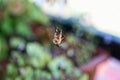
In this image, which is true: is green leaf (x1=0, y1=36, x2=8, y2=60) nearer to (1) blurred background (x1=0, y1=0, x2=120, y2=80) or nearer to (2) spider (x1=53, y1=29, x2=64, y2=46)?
(1) blurred background (x1=0, y1=0, x2=120, y2=80)

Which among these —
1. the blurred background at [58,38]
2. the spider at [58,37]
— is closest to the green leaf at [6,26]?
the blurred background at [58,38]

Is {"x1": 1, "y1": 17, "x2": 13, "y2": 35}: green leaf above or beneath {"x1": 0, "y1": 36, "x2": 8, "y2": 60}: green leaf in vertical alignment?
above

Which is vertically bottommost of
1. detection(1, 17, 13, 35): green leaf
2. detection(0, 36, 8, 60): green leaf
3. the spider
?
detection(0, 36, 8, 60): green leaf

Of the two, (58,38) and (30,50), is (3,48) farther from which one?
(58,38)

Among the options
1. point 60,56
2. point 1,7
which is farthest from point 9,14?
point 60,56

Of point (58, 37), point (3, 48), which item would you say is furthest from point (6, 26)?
point (58, 37)

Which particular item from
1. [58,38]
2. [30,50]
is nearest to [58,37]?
[58,38]

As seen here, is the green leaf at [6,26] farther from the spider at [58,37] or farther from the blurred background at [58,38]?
the spider at [58,37]

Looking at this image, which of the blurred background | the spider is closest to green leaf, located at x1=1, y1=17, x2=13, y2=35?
the blurred background
